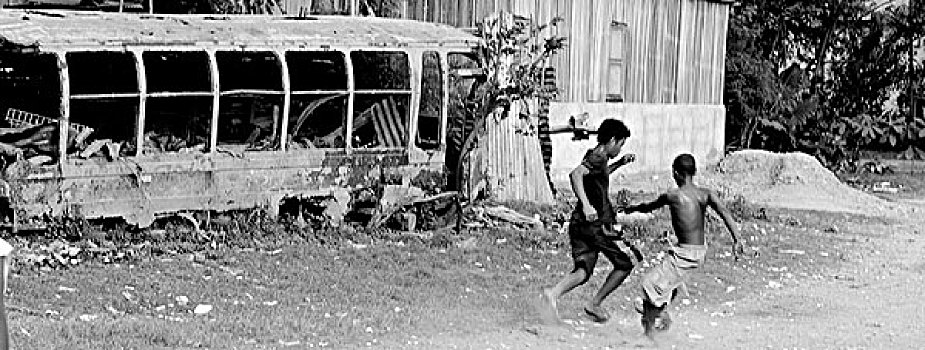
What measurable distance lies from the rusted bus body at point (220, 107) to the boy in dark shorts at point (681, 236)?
490 cm

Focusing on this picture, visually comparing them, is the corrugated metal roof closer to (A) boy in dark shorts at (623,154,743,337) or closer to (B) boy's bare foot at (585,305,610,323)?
(B) boy's bare foot at (585,305,610,323)

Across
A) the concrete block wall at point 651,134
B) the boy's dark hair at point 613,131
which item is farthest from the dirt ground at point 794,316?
the concrete block wall at point 651,134

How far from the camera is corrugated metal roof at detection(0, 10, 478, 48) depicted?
1253 cm

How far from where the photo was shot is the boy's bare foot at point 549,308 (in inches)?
417

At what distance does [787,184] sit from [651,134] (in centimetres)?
250

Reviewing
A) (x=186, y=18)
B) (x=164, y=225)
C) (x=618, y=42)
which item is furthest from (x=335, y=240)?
(x=618, y=42)

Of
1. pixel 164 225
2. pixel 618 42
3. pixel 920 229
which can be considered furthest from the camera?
pixel 618 42

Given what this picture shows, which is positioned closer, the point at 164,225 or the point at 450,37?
the point at 164,225

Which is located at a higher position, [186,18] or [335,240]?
[186,18]

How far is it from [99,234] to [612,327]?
4582 mm

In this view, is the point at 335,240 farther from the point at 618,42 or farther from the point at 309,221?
the point at 618,42

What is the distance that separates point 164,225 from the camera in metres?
13.7

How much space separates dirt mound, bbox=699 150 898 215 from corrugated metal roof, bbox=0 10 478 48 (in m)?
7.87

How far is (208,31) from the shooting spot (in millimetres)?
13688
